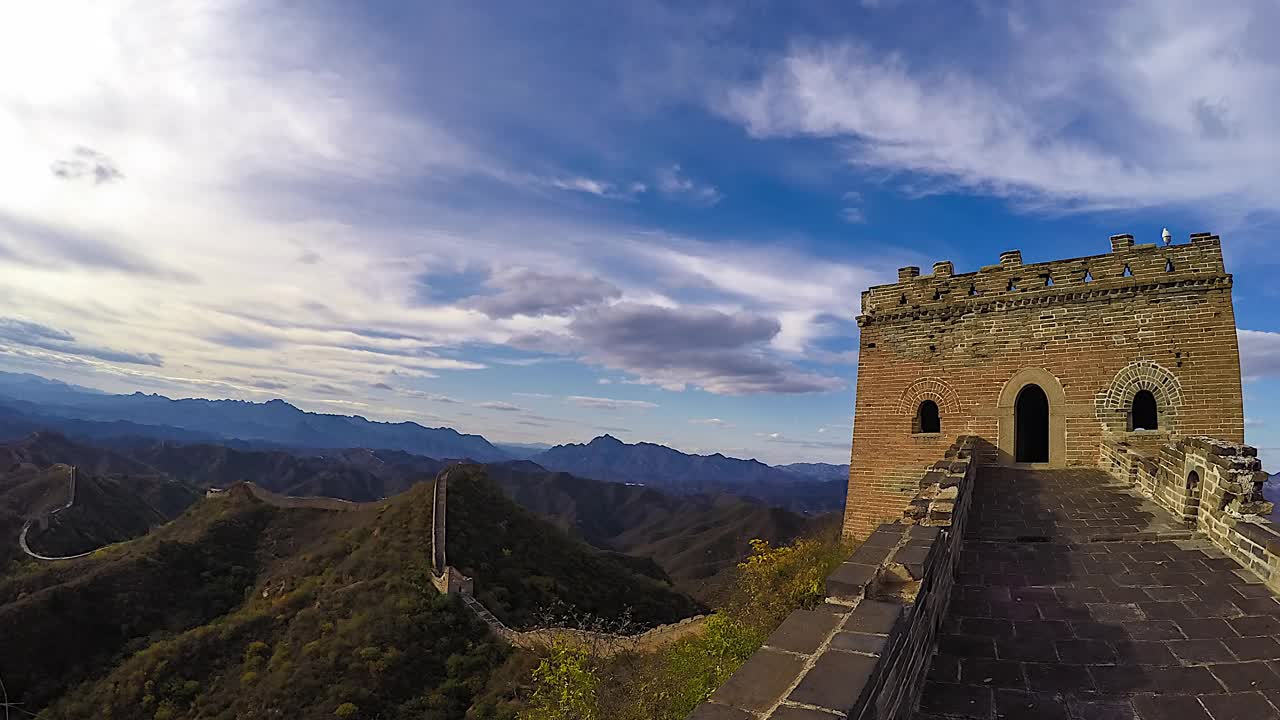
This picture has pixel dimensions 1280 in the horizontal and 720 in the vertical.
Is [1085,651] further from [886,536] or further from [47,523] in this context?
[47,523]

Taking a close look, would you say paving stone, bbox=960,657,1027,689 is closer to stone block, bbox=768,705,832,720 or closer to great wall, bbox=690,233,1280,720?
great wall, bbox=690,233,1280,720

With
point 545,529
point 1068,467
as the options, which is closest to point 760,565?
point 1068,467

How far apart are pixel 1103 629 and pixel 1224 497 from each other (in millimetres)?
3438

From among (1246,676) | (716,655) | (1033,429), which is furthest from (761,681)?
(1033,429)

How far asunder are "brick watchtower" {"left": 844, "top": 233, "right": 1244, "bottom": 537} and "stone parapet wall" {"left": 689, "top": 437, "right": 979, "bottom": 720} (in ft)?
26.0

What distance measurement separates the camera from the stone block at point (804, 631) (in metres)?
3.04

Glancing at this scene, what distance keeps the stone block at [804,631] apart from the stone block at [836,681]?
166 mm

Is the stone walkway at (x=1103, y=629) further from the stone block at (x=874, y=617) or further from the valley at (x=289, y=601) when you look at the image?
the valley at (x=289, y=601)

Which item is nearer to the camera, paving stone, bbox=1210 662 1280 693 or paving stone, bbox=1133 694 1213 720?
paving stone, bbox=1133 694 1213 720

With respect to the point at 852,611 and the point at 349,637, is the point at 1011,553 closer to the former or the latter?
the point at 852,611

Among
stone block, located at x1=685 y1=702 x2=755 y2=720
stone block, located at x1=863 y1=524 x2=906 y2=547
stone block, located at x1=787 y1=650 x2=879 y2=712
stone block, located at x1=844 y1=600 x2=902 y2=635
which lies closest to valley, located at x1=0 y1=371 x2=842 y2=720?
stone block, located at x1=863 y1=524 x2=906 y2=547

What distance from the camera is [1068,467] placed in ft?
36.1

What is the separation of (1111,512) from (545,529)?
38.2m

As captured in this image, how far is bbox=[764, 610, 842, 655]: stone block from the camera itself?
304cm
